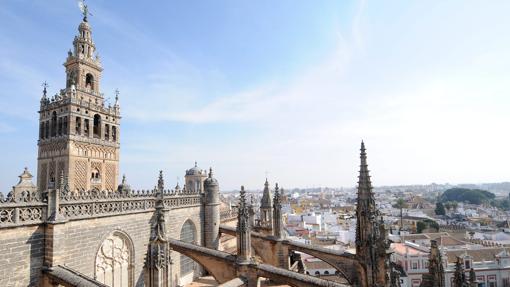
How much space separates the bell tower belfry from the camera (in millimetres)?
25562

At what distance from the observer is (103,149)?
28453 millimetres

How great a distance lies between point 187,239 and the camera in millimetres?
18453

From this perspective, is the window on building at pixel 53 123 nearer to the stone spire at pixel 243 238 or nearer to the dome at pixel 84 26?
the dome at pixel 84 26

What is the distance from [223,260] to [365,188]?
7.63 m

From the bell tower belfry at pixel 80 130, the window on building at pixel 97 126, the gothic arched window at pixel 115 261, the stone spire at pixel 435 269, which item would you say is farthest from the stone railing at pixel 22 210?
the window on building at pixel 97 126

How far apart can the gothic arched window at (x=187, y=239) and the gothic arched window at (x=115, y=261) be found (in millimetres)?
4189

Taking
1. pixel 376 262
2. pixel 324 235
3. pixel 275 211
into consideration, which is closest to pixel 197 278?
pixel 275 211

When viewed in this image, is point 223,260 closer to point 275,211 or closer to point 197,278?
point 275,211

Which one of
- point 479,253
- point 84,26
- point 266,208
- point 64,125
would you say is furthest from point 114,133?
point 479,253

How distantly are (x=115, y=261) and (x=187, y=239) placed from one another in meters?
5.52

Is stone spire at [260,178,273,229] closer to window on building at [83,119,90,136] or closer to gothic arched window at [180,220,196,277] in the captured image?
gothic arched window at [180,220,196,277]

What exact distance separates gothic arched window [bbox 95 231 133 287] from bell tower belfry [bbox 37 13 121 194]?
13.7 m

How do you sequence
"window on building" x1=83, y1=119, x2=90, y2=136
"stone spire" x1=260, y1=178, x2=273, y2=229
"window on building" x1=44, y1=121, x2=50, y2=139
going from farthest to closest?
"window on building" x1=44, y1=121, x2=50, y2=139, "window on building" x1=83, y1=119, x2=90, y2=136, "stone spire" x1=260, y1=178, x2=273, y2=229

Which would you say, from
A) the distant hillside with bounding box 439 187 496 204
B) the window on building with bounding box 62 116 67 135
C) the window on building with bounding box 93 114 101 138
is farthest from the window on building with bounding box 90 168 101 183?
the distant hillside with bounding box 439 187 496 204
